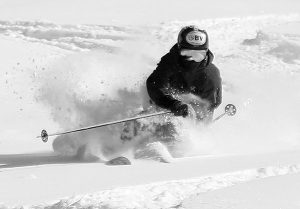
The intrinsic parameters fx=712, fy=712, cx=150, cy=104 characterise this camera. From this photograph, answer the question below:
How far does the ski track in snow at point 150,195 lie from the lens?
4547mm

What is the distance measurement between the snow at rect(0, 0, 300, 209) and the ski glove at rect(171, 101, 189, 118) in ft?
1.52

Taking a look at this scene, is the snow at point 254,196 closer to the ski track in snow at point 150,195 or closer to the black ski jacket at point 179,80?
the ski track in snow at point 150,195

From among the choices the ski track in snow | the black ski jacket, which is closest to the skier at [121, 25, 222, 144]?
the black ski jacket

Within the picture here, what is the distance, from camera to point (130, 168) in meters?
6.33

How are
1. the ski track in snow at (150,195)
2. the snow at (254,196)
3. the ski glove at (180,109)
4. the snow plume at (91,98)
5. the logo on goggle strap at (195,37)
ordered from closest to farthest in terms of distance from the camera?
the snow at (254,196), the ski track in snow at (150,195), the ski glove at (180,109), the logo on goggle strap at (195,37), the snow plume at (91,98)

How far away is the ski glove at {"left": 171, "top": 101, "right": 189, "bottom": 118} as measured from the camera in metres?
7.22

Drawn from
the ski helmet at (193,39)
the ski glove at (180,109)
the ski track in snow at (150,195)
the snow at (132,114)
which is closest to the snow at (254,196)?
the snow at (132,114)

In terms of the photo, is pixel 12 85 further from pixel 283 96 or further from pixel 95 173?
pixel 95 173

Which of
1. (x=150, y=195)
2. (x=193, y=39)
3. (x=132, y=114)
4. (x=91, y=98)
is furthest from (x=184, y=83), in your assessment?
(x=150, y=195)

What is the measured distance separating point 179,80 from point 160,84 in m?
0.23

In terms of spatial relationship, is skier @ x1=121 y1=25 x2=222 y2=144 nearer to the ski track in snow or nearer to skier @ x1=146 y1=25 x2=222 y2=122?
skier @ x1=146 y1=25 x2=222 y2=122

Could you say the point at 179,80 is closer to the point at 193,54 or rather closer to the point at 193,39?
the point at 193,54

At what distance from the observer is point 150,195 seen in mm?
4859

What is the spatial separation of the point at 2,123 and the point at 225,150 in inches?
133
